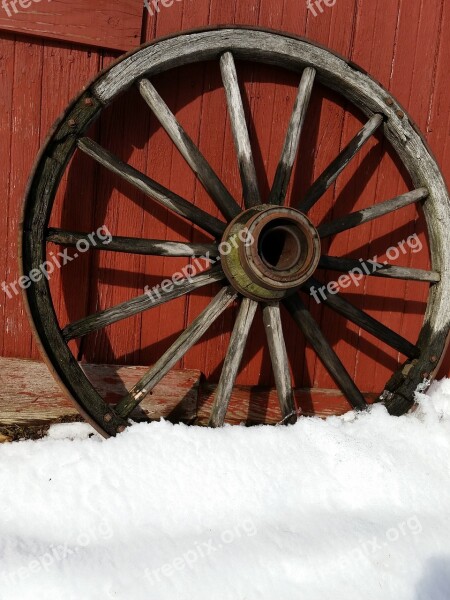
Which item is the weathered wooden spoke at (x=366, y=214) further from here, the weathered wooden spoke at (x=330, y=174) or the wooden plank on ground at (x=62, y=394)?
the wooden plank on ground at (x=62, y=394)

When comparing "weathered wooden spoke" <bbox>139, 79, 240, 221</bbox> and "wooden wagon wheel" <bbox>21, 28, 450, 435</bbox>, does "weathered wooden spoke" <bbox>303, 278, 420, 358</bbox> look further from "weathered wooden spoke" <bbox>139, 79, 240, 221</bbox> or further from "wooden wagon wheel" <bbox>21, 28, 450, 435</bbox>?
"weathered wooden spoke" <bbox>139, 79, 240, 221</bbox>

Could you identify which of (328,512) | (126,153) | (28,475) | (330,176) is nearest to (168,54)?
(126,153)

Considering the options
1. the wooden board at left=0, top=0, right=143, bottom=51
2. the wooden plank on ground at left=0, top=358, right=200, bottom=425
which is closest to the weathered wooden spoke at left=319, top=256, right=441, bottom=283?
the wooden plank on ground at left=0, top=358, right=200, bottom=425

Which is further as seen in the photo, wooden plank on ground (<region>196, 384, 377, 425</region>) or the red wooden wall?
wooden plank on ground (<region>196, 384, 377, 425</region>)

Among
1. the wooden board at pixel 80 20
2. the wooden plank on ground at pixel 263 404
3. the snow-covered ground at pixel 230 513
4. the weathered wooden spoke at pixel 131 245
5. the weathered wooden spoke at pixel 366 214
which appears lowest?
the snow-covered ground at pixel 230 513

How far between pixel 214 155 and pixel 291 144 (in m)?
0.43

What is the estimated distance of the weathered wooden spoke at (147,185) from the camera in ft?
7.04

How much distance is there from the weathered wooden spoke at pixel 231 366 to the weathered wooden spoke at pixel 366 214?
502 mm

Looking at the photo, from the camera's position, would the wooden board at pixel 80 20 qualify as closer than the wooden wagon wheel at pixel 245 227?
No

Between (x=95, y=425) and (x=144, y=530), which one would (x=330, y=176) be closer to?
(x=95, y=425)

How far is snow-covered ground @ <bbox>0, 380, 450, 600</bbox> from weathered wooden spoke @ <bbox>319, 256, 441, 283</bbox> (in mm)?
676

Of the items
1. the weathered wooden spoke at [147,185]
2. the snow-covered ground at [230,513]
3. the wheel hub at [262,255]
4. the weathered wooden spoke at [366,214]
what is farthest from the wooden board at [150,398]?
the weathered wooden spoke at [366,214]

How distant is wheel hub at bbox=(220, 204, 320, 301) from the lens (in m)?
2.06

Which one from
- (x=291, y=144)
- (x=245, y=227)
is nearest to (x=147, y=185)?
(x=245, y=227)
